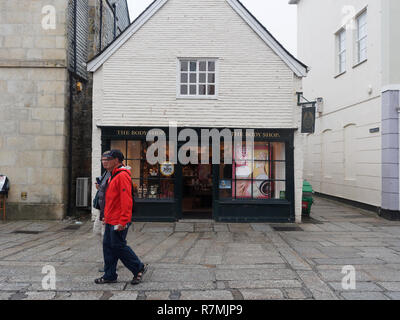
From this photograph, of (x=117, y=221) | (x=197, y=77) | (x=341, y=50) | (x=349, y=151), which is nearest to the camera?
(x=117, y=221)

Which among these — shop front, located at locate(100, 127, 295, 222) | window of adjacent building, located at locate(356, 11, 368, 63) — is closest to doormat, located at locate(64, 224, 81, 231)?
shop front, located at locate(100, 127, 295, 222)

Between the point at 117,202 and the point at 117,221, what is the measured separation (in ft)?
0.91

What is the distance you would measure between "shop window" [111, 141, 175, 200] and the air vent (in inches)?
64.3

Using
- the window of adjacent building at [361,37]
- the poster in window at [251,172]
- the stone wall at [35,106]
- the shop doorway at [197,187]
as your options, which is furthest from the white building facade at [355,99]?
the stone wall at [35,106]

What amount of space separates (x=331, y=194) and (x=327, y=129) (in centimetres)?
313

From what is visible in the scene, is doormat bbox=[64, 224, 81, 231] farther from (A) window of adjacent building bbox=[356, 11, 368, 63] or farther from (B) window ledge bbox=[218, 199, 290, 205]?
(A) window of adjacent building bbox=[356, 11, 368, 63]

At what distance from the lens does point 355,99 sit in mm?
13469

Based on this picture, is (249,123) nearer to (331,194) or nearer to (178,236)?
(178,236)

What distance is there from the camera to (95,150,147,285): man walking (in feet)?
16.5

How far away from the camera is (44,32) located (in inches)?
431

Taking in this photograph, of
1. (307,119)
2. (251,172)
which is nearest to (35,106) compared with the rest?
(251,172)

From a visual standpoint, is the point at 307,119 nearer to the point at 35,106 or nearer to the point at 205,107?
the point at 205,107

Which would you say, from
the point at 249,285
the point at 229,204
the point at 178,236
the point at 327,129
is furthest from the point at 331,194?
the point at 249,285

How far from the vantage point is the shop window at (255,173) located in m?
10.8
